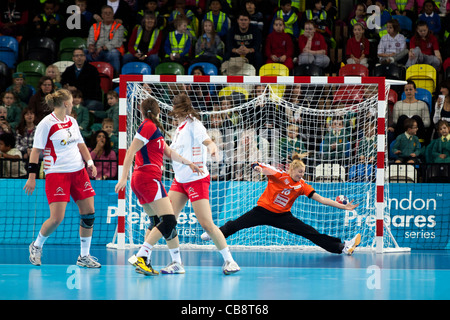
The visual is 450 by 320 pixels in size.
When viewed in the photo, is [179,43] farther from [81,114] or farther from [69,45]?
[81,114]

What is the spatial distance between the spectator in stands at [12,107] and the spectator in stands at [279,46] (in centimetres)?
611

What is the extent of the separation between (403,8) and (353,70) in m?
3.46

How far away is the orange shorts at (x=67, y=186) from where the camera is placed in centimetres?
791

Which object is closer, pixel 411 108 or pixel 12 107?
pixel 411 108

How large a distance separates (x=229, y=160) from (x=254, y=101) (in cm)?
124

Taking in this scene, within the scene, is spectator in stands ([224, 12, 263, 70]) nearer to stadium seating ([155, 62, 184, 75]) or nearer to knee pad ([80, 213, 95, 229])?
stadium seating ([155, 62, 184, 75])

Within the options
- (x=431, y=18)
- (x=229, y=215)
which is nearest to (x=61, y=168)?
(x=229, y=215)

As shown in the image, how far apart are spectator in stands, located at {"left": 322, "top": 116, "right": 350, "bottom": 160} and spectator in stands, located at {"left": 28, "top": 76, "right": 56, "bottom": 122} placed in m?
6.02

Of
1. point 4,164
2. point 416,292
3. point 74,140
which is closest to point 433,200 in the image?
point 416,292

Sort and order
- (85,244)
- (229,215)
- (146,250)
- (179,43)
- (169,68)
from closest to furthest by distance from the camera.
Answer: (146,250) → (85,244) → (229,215) → (169,68) → (179,43)

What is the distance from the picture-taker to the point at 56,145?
26.2 ft

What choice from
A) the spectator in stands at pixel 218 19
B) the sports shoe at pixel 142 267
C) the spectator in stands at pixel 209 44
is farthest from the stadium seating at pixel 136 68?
the sports shoe at pixel 142 267

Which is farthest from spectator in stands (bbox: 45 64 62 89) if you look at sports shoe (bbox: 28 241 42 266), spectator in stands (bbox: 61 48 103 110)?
sports shoe (bbox: 28 241 42 266)

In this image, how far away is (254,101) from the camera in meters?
11.5
